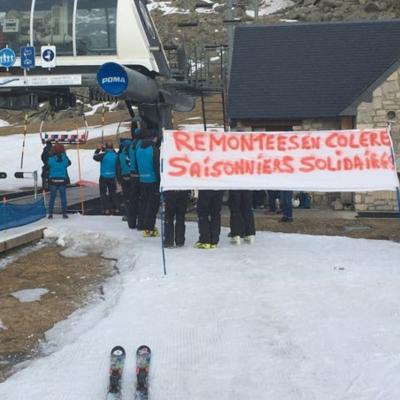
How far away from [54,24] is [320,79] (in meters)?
9.10

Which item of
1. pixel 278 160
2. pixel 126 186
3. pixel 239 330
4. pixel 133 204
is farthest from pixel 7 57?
pixel 239 330

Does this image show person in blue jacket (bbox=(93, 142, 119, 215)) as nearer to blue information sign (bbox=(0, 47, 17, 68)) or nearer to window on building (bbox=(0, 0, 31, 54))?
blue information sign (bbox=(0, 47, 17, 68))

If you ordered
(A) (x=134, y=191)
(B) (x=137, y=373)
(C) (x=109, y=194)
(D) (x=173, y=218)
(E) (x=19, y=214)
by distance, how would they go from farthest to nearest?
(C) (x=109, y=194) < (A) (x=134, y=191) < (E) (x=19, y=214) < (D) (x=173, y=218) < (B) (x=137, y=373)

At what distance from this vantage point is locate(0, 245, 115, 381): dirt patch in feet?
19.4

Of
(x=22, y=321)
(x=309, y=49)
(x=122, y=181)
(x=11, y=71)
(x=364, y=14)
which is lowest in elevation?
(x=22, y=321)

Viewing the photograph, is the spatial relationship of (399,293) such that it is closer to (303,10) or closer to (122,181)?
(122,181)

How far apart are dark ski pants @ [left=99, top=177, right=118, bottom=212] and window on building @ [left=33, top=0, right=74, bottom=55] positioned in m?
3.10

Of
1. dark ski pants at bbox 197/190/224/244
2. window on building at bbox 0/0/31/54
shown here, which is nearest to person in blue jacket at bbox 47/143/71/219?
window on building at bbox 0/0/31/54

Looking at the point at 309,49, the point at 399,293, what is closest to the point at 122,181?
the point at 399,293

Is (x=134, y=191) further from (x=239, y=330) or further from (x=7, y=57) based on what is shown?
(x=239, y=330)

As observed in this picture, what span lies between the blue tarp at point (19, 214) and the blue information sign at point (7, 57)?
403cm

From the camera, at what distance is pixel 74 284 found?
813 cm

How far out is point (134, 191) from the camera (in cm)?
1118

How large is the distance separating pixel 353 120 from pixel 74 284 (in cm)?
1258
